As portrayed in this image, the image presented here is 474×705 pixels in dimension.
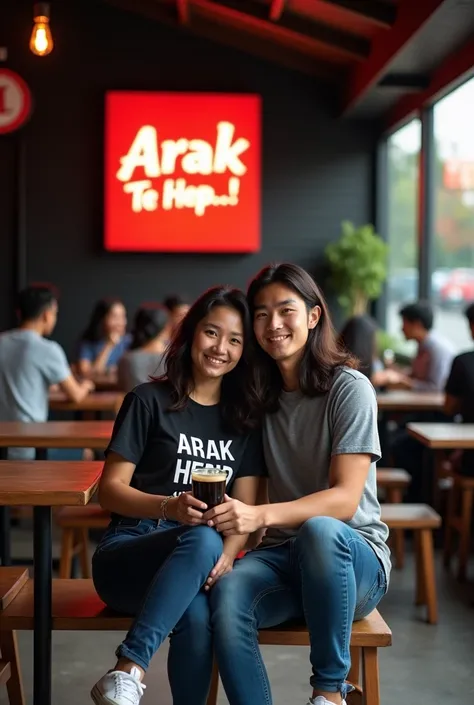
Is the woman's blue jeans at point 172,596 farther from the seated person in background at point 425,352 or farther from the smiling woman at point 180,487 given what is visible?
the seated person in background at point 425,352

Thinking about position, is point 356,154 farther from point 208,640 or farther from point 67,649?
point 208,640

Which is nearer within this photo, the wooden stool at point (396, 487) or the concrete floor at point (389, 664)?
the concrete floor at point (389, 664)

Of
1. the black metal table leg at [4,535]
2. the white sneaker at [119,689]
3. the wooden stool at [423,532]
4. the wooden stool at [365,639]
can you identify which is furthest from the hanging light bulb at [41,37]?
the white sneaker at [119,689]

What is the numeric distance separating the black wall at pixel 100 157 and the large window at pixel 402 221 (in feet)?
0.97

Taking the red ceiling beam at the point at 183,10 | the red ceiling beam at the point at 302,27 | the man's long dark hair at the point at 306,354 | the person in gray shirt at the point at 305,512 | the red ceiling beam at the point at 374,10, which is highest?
the red ceiling beam at the point at 183,10

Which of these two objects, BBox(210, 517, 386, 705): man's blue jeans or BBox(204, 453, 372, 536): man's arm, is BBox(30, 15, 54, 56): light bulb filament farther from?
BBox(210, 517, 386, 705): man's blue jeans

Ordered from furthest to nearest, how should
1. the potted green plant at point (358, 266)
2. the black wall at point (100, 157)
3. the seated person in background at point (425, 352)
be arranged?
the black wall at point (100, 157), the potted green plant at point (358, 266), the seated person in background at point (425, 352)

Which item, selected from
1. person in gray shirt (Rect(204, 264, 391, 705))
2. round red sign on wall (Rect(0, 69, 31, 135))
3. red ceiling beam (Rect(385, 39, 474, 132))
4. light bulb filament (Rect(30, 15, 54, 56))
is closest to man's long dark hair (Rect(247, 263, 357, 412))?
person in gray shirt (Rect(204, 264, 391, 705))

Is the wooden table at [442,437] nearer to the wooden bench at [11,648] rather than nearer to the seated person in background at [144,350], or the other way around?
the seated person in background at [144,350]

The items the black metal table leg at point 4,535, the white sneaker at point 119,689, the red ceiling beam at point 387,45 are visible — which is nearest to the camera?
the white sneaker at point 119,689

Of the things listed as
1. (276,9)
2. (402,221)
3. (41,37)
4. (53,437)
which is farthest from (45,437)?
(402,221)

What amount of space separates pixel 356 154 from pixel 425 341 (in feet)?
11.5

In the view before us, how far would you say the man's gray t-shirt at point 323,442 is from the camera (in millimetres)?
2570

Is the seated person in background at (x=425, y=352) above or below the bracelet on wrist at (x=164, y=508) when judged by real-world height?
above
